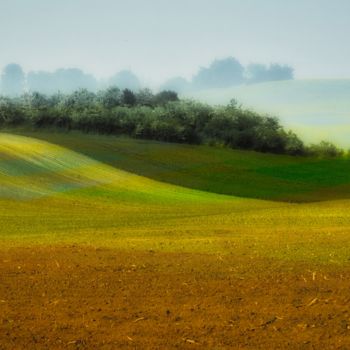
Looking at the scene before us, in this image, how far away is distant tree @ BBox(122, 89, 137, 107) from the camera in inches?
2442

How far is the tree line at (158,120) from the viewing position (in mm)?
55000

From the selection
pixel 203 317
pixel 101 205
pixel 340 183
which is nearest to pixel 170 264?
pixel 203 317

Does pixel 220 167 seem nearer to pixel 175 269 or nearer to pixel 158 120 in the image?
pixel 158 120

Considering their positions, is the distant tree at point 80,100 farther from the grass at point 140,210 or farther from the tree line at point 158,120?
the grass at point 140,210

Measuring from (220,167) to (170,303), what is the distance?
38211 millimetres

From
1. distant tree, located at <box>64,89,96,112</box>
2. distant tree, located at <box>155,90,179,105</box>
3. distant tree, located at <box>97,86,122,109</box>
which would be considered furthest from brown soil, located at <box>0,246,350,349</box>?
distant tree, located at <box>155,90,179,105</box>

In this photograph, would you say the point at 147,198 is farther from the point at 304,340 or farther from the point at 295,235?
the point at 304,340

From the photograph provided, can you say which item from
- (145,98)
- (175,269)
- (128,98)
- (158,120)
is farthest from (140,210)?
(145,98)

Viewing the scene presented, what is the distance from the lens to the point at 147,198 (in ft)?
120

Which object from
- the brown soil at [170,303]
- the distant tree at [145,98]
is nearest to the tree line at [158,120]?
the distant tree at [145,98]

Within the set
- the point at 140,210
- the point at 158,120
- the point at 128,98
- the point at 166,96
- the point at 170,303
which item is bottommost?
the point at 140,210

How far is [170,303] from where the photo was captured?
36.9 ft

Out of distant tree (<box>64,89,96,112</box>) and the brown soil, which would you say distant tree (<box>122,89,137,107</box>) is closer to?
distant tree (<box>64,89,96,112</box>)

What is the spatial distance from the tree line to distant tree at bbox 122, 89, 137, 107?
13 cm
